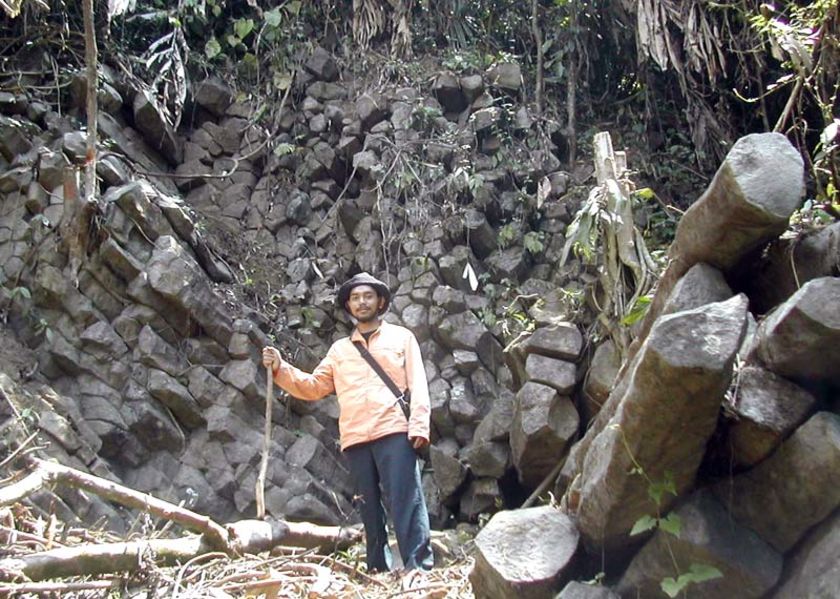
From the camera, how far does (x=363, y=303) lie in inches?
210

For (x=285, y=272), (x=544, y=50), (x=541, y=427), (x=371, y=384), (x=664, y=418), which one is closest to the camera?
(x=664, y=418)

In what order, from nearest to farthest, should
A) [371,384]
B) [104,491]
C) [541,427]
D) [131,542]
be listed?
[131,542]
[104,491]
[371,384]
[541,427]

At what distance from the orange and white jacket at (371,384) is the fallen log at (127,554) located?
69cm

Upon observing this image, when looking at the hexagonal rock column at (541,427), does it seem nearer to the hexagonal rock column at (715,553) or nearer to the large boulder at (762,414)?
the hexagonal rock column at (715,553)

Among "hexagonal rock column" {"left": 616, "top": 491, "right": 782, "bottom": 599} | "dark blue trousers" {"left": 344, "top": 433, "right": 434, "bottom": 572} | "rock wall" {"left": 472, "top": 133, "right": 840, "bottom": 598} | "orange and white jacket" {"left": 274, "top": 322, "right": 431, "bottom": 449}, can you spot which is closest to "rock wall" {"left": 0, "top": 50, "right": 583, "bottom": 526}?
"orange and white jacket" {"left": 274, "top": 322, "right": 431, "bottom": 449}

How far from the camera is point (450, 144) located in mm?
8320

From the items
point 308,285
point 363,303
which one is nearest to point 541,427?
point 363,303

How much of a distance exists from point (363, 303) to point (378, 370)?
446 millimetres

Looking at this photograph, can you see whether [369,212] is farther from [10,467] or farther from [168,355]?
[10,467]

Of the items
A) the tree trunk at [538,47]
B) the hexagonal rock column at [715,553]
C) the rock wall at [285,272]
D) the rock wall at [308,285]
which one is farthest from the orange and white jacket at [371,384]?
the tree trunk at [538,47]

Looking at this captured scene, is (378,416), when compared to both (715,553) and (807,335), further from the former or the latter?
(807,335)

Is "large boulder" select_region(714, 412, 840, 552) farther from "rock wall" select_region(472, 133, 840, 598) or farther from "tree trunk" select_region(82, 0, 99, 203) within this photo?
"tree trunk" select_region(82, 0, 99, 203)

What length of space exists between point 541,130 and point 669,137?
4.28ft

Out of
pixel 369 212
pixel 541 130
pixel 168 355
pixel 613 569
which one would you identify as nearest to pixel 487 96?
pixel 541 130
